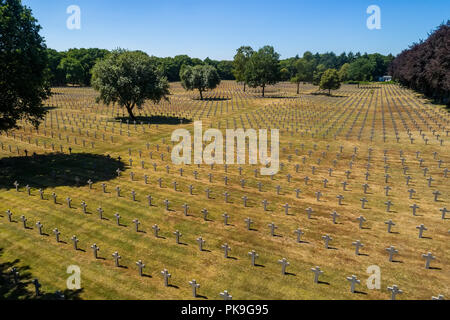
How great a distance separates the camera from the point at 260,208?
1792 centimetres

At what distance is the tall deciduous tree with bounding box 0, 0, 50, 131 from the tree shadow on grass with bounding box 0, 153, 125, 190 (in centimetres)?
349

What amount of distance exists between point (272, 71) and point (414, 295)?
83.8 metres

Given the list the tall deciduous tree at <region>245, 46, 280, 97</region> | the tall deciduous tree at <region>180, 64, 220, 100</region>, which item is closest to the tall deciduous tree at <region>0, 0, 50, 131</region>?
the tall deciduous tree at <region>180, 64, 220, 100</region>

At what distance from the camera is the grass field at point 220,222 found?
11273 millimetres

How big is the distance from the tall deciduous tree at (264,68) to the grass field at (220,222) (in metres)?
57.6

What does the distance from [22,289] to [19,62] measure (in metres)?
19.6

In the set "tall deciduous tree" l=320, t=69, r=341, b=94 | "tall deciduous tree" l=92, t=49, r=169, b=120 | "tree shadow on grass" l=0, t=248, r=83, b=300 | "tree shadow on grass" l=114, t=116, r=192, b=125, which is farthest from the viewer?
"tall deciduous tree" l=320, t=69, r=341, b=94

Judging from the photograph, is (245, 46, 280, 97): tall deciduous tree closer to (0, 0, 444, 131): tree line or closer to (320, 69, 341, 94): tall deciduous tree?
(0, 0, 444, 131): tree line

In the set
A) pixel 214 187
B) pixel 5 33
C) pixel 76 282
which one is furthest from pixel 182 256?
pixel 5 33

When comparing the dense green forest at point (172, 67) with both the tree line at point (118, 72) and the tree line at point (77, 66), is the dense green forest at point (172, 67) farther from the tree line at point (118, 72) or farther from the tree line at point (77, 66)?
the tree line at point (118, 72)

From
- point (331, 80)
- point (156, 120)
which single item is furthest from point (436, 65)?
point (156, 120)

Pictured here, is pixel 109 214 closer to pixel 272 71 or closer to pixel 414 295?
pixel 414 295

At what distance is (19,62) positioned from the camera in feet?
75.0

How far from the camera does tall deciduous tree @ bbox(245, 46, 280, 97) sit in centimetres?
8675
